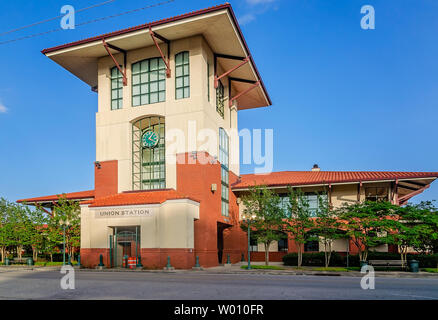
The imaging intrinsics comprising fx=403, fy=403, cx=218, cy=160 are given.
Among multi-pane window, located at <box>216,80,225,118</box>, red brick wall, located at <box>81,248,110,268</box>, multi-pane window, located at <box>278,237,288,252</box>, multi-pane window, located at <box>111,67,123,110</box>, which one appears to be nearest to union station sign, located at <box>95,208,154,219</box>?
red brick wall, located at <box>81,248,110,268</box>

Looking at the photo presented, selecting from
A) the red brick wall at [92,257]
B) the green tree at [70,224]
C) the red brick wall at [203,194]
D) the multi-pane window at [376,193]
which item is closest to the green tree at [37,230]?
the green tree at [70,224]

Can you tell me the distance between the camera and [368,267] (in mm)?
25734

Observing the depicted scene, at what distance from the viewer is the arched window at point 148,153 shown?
109ft

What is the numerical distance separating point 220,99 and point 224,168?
21.2 feet

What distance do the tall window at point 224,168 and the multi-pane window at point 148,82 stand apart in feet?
22.3

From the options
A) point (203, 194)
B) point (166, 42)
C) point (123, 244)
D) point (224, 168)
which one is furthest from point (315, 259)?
point (166, 42)

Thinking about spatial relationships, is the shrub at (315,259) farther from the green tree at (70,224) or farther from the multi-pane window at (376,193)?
the green tree at (70,224)

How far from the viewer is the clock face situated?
33.3 m

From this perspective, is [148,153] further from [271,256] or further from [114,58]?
[271,256]
